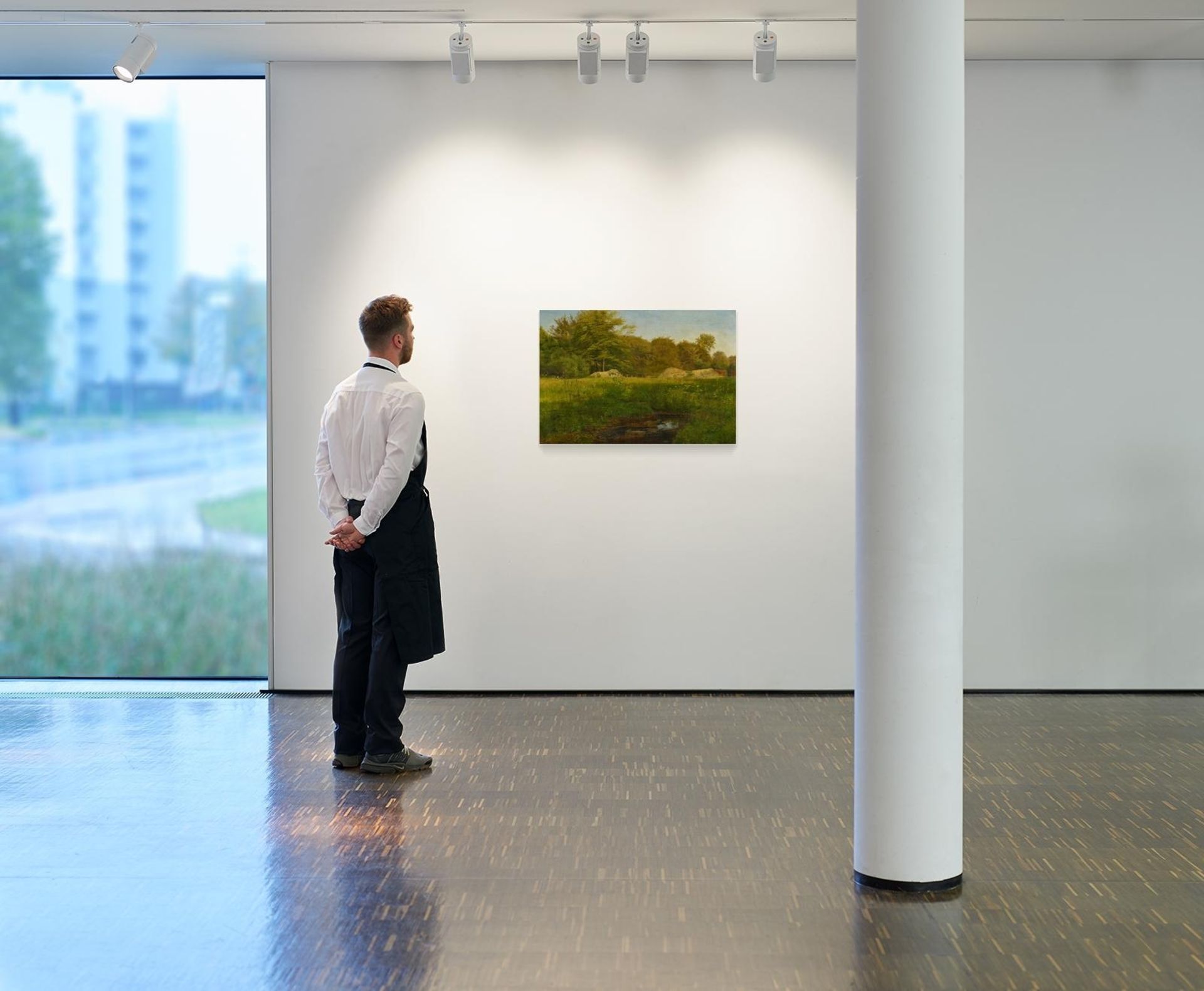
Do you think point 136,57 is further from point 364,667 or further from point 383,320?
point 364,667

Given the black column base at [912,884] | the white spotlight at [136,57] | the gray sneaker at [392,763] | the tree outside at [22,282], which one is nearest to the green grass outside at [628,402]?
the gray sneaker at [392,763]

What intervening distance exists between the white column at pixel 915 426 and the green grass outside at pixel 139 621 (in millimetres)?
4243

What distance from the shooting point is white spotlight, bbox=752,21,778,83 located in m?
5.99

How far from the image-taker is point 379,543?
4945 mm

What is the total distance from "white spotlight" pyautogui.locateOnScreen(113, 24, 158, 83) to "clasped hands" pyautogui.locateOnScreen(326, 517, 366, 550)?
8.12ft

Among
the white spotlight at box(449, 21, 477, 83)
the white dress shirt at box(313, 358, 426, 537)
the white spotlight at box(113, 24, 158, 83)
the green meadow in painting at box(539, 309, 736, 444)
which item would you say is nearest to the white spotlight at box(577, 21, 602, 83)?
the white spotlight at box(449, 21, 477, 83)

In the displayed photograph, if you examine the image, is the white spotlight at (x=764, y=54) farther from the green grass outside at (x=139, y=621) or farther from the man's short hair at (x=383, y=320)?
the green grass outside at (x=139, y=621)

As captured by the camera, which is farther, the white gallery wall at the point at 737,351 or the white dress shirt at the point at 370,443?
the white gallery wall at the point at 737,351

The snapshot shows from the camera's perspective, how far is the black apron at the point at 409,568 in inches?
195

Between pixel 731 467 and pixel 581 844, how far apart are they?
3.02 m

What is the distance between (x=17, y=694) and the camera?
657 cm

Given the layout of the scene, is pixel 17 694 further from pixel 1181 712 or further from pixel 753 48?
pixel 1181 712

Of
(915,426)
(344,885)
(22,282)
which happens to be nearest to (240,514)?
(22,282)

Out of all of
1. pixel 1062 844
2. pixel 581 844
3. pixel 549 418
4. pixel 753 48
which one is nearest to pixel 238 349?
pixel 549 418
